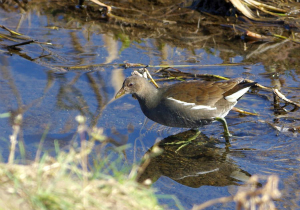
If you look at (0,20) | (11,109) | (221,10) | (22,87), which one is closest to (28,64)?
(22,87)

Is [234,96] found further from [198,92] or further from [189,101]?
[189,101]

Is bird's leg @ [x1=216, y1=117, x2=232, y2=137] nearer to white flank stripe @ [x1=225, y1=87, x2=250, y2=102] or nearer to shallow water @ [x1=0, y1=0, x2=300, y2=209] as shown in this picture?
shallow water @ [x1=0, y1=0, x2=300, y2=209]

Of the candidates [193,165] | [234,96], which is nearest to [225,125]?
[234,96]

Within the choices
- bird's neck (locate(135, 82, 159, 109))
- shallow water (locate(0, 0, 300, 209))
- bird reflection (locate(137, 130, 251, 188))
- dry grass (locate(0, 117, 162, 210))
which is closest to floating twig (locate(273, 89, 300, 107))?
shallow water (locate(0, 0, 300, 209))

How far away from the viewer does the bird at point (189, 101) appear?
15.0ft

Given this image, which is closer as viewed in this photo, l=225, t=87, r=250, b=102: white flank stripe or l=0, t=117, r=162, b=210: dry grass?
l=0, t=117, r=162, b=210: dry grass

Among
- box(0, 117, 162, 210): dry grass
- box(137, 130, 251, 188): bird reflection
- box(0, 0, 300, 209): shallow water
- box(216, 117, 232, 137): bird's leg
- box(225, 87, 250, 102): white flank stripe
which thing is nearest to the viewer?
box(0, 117, 162, 210): dry grass

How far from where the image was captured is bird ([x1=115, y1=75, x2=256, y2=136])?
4586 millimetres

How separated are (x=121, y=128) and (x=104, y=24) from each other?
122 inches

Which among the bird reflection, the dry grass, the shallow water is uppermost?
the dry grass

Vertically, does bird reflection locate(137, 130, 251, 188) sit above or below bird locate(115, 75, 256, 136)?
below

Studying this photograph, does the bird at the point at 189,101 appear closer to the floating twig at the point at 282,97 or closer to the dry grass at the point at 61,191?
the floating twig at the point at 282,97

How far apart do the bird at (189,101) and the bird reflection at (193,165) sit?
0.66 ft

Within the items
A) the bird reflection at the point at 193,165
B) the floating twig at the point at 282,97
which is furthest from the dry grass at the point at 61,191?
the floating twig at the point at 282,97
